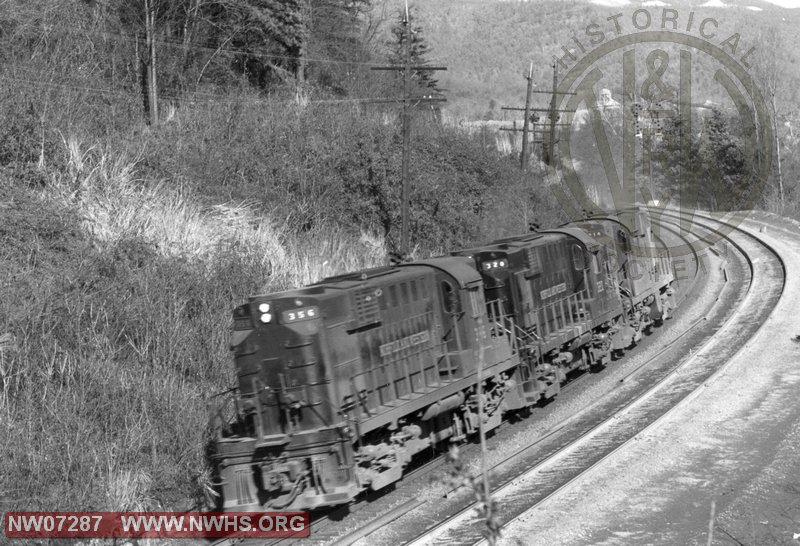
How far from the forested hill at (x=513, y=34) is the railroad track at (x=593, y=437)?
73.1 m

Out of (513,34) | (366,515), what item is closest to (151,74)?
(366,515)

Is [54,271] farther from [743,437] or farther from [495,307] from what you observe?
[743,437]

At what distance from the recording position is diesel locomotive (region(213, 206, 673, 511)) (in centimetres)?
1025

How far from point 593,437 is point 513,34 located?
138 meters

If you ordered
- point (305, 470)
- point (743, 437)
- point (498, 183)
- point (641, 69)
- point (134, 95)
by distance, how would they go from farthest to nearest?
point (641, 69)
point (498, 183)
point (134, 95)
point (743, 437)
point (305, 470)

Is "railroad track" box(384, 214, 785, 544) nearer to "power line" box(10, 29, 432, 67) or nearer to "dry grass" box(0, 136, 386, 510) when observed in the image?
"dry grass" box(0, 136, 386, 510)

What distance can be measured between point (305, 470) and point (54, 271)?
7642 millimetres

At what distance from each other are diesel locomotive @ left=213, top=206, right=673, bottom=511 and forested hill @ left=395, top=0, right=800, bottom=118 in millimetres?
77662

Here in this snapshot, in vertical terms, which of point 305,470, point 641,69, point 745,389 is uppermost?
point 641,69

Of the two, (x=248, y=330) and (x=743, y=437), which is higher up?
(x=248, y=330)

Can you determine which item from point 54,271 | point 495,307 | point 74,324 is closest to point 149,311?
point 74,324

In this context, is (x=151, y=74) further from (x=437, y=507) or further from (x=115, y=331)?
(x=437, y=507)

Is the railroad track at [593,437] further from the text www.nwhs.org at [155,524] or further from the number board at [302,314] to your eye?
the number board at [302,314]

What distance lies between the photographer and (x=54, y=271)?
1490 cm
